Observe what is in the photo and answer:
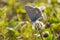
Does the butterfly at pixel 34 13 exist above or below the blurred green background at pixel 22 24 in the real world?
above

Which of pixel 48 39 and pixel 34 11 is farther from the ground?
pixel 34 11

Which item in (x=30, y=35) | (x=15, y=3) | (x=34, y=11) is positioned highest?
(x=34, y=11)

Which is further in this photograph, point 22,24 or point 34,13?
point 22,24

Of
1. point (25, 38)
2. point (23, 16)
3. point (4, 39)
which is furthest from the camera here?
point (23, 16)

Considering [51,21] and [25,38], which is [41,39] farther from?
[51,21]

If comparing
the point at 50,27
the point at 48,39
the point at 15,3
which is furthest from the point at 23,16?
the point at 48,39

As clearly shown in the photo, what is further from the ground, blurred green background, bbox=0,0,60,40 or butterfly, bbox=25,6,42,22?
butterfly, bbox=25,6,42,22

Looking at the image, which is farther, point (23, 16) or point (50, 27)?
point (23, 16)

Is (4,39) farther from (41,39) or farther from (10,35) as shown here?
(41,39)

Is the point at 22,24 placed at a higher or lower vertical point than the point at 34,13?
lower

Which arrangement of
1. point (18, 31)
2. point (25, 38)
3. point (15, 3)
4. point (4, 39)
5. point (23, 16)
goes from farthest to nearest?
point (15, 3), point (23, 16), point (18, 31), point (25, 38), point (4, 39)
